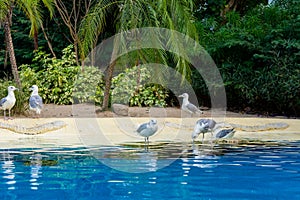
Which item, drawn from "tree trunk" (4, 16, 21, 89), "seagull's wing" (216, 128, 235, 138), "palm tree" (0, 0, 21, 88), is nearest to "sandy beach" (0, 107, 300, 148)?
"seagull's wing" (216, 128, 235, 138)

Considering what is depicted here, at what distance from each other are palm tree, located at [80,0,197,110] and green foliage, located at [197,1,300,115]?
210 cm

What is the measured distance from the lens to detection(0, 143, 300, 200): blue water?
14.5 feet

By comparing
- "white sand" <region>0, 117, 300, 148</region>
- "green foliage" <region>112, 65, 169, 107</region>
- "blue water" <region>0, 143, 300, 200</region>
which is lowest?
"blue water" <region>0, 143, 300, 200</region>

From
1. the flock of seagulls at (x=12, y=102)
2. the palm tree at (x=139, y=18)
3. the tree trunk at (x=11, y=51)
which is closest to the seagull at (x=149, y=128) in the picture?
the flock of seagulls at (x=12, y=102)

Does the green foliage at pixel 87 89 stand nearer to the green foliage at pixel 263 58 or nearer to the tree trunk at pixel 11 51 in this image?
the tree trunk at pixel 11 51

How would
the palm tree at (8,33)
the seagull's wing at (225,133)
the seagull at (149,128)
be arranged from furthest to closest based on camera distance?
1. the palm tree at (8,33)
2. the seagull's wing at (225,133)
3. the seagull at (149,128)

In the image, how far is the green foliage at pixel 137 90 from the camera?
14477 mm

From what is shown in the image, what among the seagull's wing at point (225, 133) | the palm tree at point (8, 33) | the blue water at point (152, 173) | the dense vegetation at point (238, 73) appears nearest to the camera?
the blue water at point (152, 173)

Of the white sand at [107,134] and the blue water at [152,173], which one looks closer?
the blue water at [152,173]

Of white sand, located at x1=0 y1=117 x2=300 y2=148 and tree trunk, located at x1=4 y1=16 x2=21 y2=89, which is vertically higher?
tree trunk, located at x1=4 y1=16 x2=21 y2=89

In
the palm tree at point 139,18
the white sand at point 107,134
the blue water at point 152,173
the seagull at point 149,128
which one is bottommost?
the blue water at point 152,173

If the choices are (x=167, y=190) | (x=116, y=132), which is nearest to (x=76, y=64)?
(x=116, y=132)

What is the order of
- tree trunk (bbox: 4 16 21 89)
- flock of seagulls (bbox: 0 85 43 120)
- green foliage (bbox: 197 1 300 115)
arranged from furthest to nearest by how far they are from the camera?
green foliage (bbox: 197 1 300 115)
tree trunk (bbox: 4 16 21 89)
flock of seagulls (bbox: 0 85 43 120)

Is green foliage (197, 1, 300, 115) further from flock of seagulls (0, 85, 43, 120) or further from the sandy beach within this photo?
flock of seagulls (0, 85, 43, 120)
